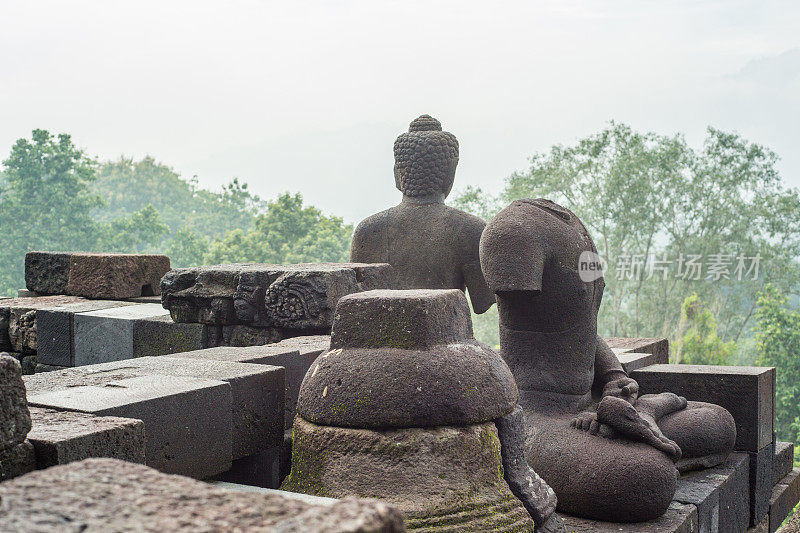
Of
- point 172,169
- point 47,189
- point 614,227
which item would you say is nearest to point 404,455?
point 614,227

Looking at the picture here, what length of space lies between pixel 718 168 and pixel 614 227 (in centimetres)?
342

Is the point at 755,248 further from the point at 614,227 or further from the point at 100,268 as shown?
the point at 100,268

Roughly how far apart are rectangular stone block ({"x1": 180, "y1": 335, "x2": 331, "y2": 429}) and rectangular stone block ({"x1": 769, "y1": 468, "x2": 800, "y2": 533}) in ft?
10.5

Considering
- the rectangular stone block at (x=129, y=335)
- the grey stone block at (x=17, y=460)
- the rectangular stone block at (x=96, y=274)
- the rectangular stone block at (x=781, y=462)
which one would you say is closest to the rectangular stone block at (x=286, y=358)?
the rectangular stone block at (x=129, y=335)

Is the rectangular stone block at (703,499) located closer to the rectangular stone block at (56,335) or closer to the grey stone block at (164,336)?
the grey stone block at (164,336)

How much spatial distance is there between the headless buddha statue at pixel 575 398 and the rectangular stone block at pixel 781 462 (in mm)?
1293

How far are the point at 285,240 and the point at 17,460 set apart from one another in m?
27.3

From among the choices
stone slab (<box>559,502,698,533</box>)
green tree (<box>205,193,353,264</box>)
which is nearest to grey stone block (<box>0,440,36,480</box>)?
→ stone slab (<box>559,502,698,533</box>)

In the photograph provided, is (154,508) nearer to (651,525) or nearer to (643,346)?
(651,525)

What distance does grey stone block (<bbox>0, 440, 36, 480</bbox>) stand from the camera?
189 cm

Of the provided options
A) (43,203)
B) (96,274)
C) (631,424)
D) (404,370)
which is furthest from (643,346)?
(43,203)

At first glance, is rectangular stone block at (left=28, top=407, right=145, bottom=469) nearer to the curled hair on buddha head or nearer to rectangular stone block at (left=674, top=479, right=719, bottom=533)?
rectangular stone block at (left=674, top=479, right=719, bottom=533)

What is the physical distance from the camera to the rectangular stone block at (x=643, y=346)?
5.75m

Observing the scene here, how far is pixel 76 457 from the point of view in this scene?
2014 millimetres
